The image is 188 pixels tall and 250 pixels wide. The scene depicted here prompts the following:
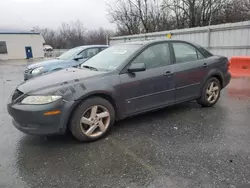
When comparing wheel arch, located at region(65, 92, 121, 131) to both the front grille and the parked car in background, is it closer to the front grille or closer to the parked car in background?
the front grille

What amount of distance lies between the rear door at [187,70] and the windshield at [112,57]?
3.05 feet

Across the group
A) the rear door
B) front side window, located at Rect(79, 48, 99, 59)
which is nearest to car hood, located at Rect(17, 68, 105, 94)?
the rear door

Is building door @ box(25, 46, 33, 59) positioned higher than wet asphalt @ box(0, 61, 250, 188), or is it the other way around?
building door @ box(25, 46, 33, 59)

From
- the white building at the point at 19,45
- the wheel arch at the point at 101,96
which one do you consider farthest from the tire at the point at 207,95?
the white building at the point at 19,45

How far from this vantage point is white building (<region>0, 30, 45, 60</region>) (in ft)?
101

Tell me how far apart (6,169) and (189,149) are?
249 cm

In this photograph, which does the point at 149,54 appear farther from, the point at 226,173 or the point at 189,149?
the point at 226,173

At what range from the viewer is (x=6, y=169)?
110 inches

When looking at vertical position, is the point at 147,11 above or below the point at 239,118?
above

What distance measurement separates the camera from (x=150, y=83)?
13.0 feet

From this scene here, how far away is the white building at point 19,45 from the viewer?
3076cm

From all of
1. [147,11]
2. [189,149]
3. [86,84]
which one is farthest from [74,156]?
[147,11]

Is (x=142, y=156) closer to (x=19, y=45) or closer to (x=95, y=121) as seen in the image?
(x=95, y=121)

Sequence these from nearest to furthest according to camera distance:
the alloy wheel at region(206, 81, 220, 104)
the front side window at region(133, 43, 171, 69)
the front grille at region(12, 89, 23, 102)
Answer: the front grille at region(12, 89, 23, 102), the front side window at region(133, 43, 171, 69), the alloy wheel at region(206, 81, 220, 104)
